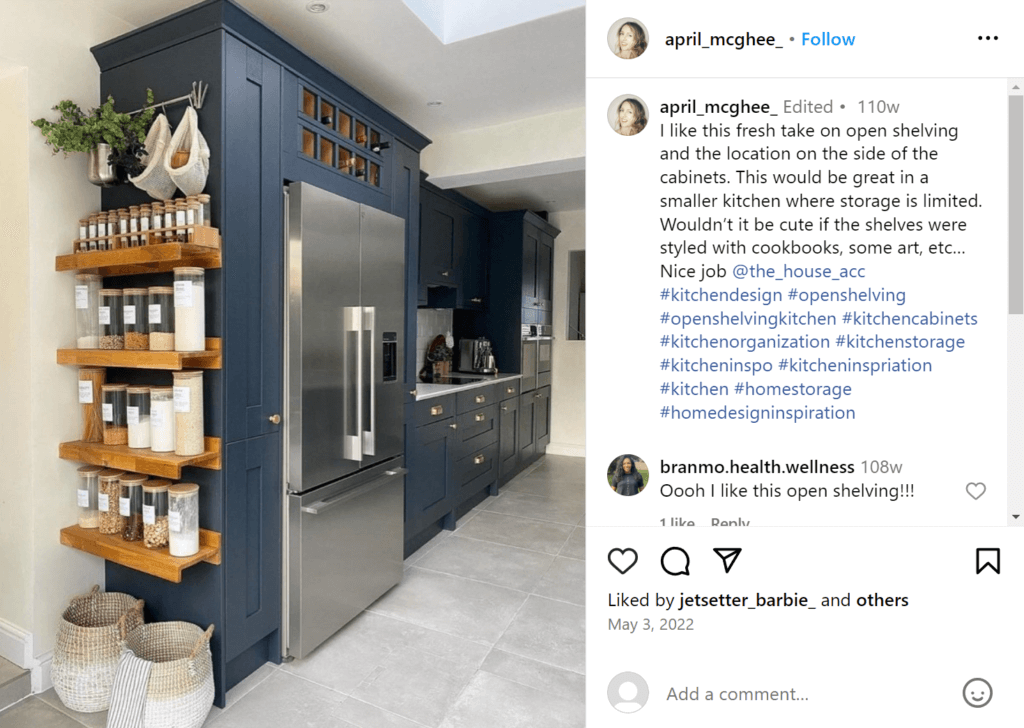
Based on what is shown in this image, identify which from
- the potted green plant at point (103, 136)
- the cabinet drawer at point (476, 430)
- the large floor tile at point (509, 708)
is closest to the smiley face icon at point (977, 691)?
the large floor tile at point (509, 708)

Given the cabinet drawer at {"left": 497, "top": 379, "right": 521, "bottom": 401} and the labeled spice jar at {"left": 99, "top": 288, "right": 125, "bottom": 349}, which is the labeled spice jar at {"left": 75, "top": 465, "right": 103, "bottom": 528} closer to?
the labeled spice jar at {"left": 99, "top": 288, "right": 125, "bottom": 349}

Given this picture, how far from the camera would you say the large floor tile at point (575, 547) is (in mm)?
3137

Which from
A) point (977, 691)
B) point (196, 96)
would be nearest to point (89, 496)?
point (196, 96)

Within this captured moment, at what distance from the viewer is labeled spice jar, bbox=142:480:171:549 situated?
5.76ft

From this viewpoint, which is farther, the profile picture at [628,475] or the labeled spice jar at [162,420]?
the labeled spice jar at [162,420]

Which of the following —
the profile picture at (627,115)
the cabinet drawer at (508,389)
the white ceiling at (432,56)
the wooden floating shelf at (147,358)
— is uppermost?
the white ceiling at (432,56)

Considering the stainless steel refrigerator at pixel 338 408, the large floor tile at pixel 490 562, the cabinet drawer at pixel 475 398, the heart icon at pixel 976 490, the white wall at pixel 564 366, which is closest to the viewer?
the heart icon at pixel 976 490

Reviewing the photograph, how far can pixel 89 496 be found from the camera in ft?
6.23

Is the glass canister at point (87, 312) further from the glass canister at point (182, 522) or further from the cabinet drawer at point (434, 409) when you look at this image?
the cabinet drawer at point (434, 409)

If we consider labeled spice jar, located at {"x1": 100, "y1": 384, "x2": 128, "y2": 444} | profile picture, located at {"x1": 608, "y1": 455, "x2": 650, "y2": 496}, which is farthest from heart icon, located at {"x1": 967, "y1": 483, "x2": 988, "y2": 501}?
labeled spice jar, located at {"x1": 100, "y1": 384, "x2": 128, "y2": 444}

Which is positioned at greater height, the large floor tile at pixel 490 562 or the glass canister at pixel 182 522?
the glass canister at pixel 182 522

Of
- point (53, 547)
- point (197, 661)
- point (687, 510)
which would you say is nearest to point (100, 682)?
point (197, 661)

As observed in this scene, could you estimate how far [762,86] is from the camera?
2.01ft

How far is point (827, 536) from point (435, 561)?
8.84 feet
